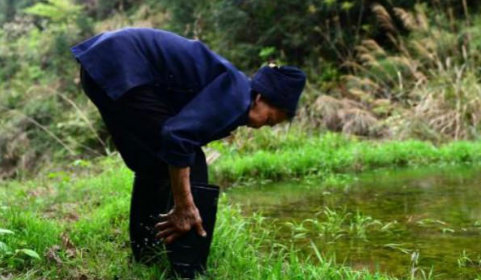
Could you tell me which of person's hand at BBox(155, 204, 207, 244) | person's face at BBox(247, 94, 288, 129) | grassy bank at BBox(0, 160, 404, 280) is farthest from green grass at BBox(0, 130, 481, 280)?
person's face at BBox(247, 94, 288, 129)

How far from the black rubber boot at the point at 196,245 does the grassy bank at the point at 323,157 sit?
11.7ft

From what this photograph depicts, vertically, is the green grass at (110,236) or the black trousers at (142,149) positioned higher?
the black trousers at (142,149)

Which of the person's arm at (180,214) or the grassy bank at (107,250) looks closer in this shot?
the person's arm at (180,214)

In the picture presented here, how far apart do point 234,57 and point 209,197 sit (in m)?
10.7

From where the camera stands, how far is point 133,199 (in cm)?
296

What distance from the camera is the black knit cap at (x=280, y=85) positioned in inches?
99.8

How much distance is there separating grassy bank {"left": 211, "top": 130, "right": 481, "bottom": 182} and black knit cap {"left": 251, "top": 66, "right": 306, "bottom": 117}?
3.65 m

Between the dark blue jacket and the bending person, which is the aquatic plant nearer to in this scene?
the bending person

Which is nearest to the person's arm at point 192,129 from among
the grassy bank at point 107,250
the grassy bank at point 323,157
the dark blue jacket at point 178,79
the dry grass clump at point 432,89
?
the dark blue jacket at point 178,79

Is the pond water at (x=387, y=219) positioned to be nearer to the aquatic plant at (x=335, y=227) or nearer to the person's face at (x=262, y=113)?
the aquatic plant at (x=335, y=227)

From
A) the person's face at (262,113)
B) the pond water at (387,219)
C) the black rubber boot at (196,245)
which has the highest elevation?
the person's face at (262,113)

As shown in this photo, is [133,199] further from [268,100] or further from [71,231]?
[268,100]

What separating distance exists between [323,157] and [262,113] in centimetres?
417

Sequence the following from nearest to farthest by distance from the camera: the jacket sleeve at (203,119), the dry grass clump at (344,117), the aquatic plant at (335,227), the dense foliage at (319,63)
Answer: the jacket sleeve at (203,119) < the aquatic plant at (335,227) < the dense foliage at (319,63) < the dry grass clump at (344,117)
